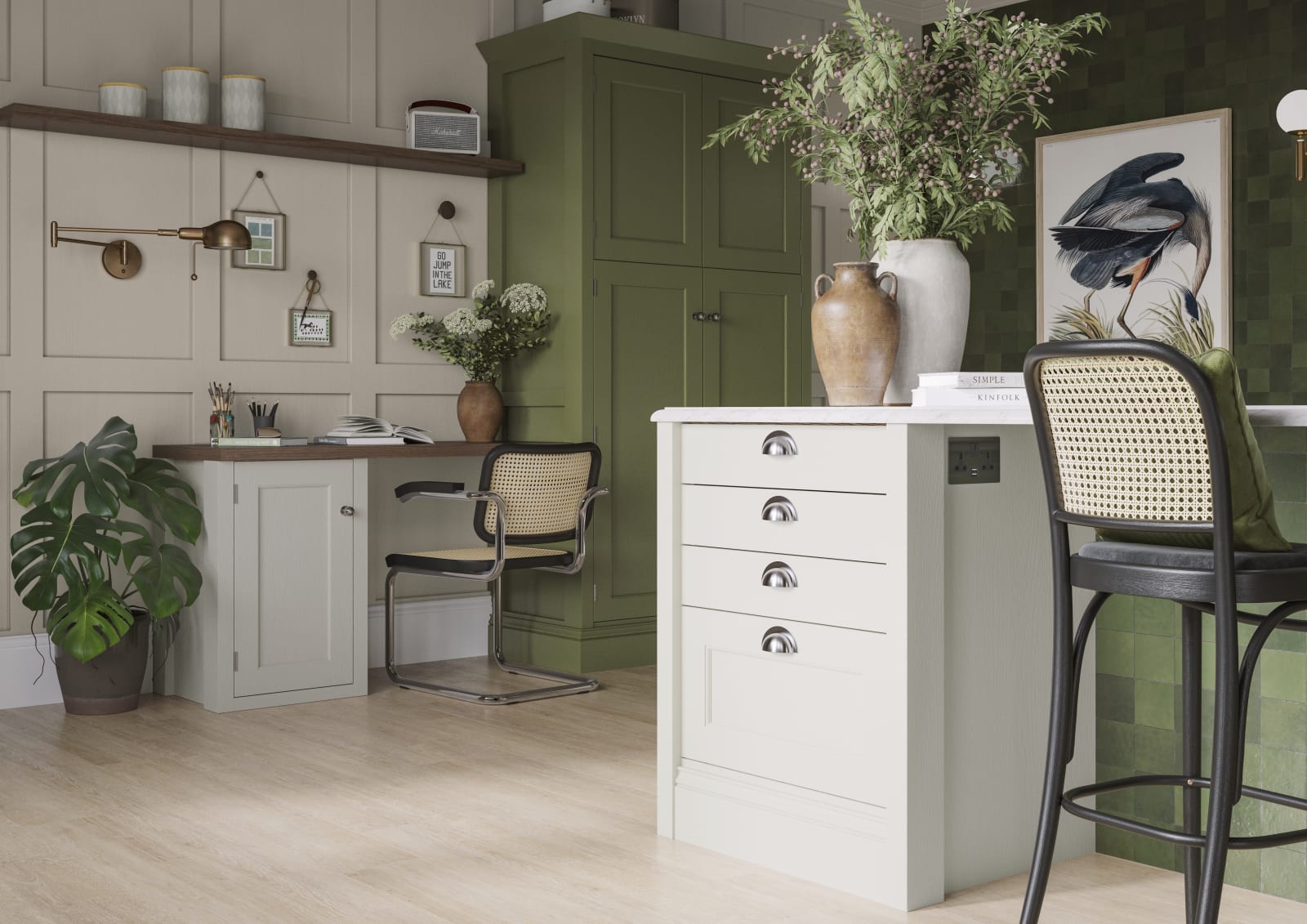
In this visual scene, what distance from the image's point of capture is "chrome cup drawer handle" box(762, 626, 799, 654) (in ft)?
9.07

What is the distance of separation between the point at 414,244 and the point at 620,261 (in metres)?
0.79

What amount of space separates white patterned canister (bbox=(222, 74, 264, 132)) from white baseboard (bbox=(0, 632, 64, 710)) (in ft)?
5.88

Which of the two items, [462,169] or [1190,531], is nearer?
[1190,531]

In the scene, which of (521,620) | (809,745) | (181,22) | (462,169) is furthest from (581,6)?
(809,745)

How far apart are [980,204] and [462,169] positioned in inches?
117

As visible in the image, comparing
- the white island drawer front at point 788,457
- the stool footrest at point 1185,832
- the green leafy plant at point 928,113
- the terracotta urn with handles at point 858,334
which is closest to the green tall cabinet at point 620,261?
the white island drawer front at point 788,457

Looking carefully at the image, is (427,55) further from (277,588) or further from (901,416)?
(901,416)

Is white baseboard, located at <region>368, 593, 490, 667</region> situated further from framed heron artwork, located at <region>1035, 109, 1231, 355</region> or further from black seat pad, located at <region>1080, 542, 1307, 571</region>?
black seat pad, located at <region>1080, 542, 1307, 571</region>

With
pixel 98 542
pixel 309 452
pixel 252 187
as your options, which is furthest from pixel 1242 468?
pixel 252 187

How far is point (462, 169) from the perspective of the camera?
5445 millimetres

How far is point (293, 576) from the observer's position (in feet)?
15.0

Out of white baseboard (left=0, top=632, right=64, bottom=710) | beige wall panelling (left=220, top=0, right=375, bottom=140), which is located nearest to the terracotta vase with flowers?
beige wall panelling (left=220, top=0, right=375, bottom=140)

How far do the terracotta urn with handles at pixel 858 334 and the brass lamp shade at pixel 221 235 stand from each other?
8.36ft

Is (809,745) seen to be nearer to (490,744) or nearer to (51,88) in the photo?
(490,744)
